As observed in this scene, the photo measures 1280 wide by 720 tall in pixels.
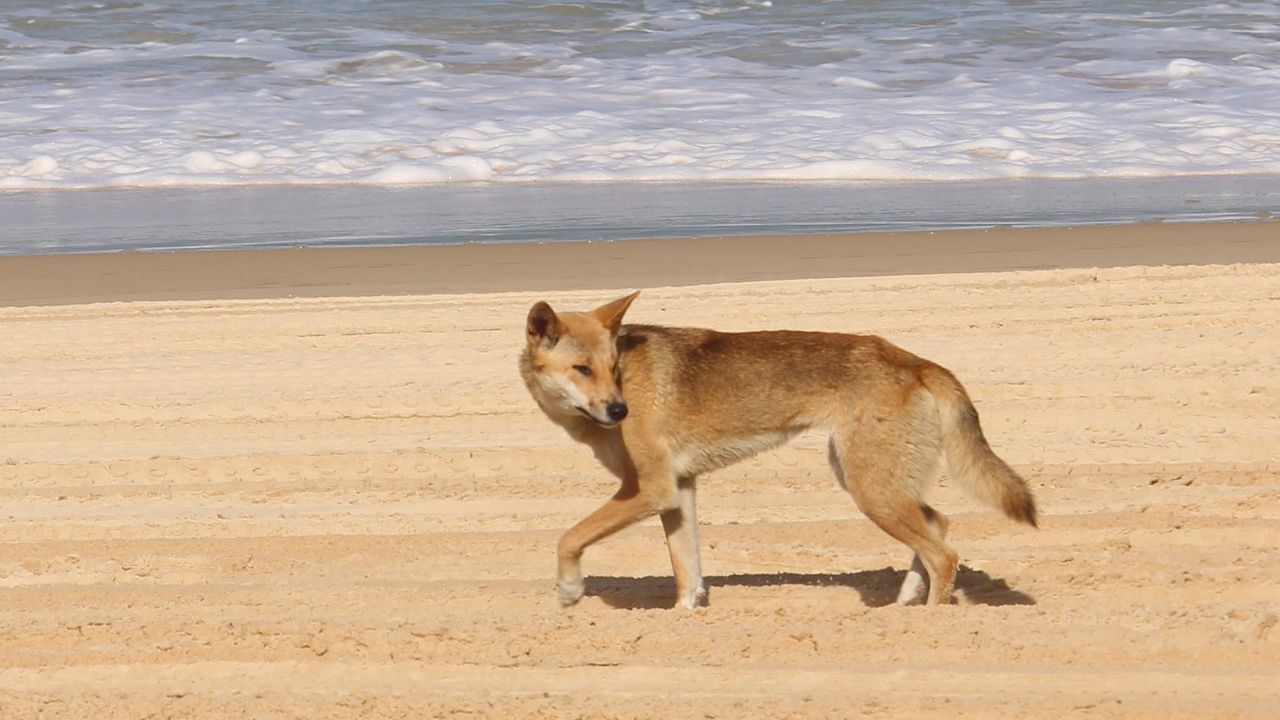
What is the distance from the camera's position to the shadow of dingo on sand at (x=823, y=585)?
4.95 metres

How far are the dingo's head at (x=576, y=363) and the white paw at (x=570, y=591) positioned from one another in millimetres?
476

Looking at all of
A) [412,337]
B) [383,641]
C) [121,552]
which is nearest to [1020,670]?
[383,641]

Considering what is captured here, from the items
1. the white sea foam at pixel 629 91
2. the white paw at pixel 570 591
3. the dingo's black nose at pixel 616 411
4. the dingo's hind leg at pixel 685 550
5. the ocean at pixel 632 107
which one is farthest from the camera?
the white sea foam at pixel 629 91

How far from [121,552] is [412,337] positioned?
3.55 m

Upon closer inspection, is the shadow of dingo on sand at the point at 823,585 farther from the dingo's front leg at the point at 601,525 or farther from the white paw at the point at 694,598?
the dingo's front leg at the point at 601,525

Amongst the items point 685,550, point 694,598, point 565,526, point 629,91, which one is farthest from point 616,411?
point 629,91

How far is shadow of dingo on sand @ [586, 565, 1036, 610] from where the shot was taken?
495 cm

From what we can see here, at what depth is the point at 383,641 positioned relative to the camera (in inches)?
173

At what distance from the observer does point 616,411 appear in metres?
4.72

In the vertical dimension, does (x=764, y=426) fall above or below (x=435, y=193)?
above

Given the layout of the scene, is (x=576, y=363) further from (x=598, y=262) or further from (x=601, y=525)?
(x=598, y=262)

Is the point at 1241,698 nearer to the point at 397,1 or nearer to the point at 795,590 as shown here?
the point at 795,590

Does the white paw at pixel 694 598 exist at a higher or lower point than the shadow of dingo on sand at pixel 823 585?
higher

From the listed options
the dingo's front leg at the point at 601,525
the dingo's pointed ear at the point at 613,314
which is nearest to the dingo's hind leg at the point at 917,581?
the dingo's front leg at the point at 601,525
